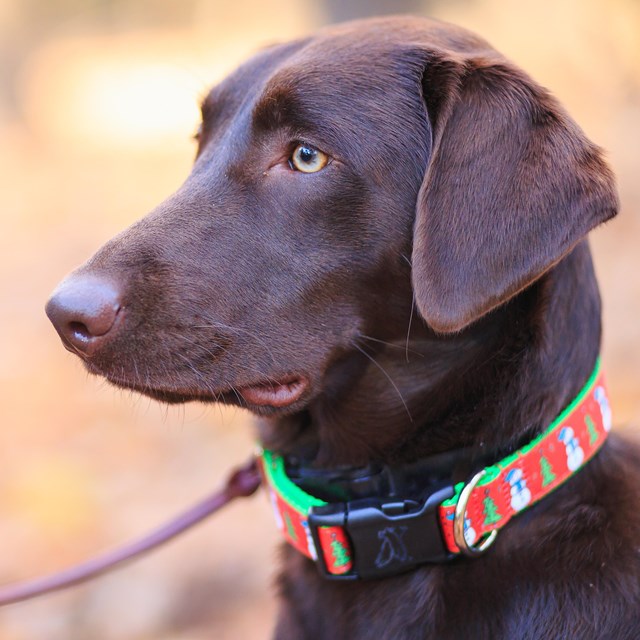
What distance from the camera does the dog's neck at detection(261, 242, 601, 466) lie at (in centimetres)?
218

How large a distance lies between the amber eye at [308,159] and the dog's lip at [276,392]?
51 centimetres

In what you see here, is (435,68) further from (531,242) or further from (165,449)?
(165,449)

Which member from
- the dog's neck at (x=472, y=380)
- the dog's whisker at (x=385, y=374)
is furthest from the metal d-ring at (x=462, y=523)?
the dog's whisker at (x=385, y=374)

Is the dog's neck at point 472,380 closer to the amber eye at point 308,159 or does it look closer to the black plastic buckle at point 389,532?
the black plastic buckle at point 389,532

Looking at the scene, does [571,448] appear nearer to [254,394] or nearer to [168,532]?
[254,394]

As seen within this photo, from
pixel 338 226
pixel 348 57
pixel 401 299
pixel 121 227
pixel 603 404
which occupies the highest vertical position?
pixel 348 57

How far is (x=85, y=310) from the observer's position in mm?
2039

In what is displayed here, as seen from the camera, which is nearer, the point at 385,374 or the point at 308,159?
the point at 308,159

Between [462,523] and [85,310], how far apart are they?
952 mm

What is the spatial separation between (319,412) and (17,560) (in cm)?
263

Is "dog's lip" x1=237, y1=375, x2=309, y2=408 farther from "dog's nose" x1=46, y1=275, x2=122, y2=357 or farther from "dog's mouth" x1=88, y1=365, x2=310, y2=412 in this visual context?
"dog's nose" x1=46, y1=275, x2=122, y2=357

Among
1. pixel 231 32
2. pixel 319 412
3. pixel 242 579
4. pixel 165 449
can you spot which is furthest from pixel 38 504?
pixel 231 32

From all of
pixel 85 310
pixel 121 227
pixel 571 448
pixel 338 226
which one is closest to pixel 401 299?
pixel 338 226

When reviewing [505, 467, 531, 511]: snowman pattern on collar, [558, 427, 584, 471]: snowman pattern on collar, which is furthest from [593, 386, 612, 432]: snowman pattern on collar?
[505, 467, 531, 511]: snowman pattern on collar
